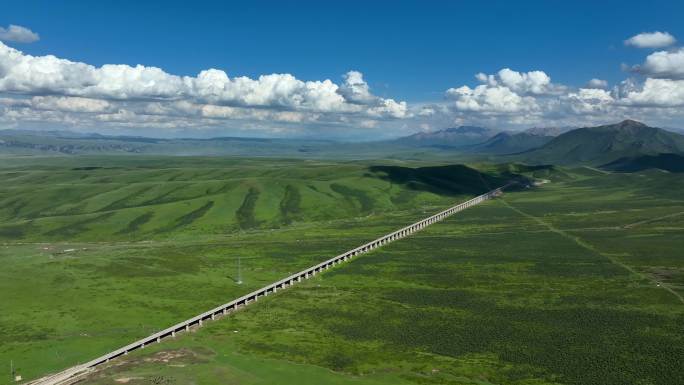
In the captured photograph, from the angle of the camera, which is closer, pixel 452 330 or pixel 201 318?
pixel 452 330

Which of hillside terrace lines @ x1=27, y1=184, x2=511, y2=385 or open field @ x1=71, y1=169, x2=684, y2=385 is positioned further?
open field @ x1=71, y1=169, x2=684, y2=385

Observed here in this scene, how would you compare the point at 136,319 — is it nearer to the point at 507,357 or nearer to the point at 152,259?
the point at 152,259

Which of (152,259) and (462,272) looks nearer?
(462,272)

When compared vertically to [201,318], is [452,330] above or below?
above

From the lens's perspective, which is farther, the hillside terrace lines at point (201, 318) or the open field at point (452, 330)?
the open field at point (452, 330)

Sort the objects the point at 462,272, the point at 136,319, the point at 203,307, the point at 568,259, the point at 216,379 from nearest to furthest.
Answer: the point at 216,379 → the point at 136,319 → the point at 203,307 → the point at 462,272 → the point at 568,259

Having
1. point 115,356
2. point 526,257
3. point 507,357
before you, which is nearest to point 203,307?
point 115,356

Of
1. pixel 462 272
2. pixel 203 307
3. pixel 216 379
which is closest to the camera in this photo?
pixel 216 379

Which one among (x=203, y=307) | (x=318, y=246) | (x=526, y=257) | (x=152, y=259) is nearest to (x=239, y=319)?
(x=203, y=307)
